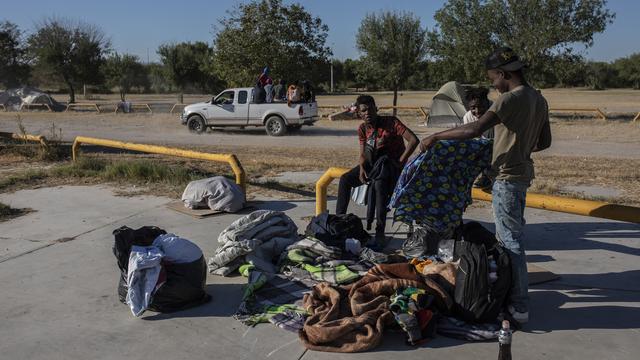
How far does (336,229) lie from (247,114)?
15.9 metres

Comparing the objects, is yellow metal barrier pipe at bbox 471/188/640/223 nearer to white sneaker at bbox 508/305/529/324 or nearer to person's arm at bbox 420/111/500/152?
white sneaker at bbox 508/305/529/324

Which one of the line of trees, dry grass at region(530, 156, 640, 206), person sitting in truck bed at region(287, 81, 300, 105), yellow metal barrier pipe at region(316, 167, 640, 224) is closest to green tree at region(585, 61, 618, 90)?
the line of trees

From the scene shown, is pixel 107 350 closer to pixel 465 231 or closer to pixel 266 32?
pixel 465 231

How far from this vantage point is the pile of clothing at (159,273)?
4.58 m

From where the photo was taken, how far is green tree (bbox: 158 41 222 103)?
52094mm

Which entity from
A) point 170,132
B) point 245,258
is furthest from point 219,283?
point 170,132

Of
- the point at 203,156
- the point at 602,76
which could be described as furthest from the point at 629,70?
the point at 203,156

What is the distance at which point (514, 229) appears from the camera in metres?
4.31

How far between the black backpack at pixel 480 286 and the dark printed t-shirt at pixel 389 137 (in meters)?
2.08

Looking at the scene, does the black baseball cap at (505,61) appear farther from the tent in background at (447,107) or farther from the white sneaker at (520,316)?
the tent in background at (447,107)

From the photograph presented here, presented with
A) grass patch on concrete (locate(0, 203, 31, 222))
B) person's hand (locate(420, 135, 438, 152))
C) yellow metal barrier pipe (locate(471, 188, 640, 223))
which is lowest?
grass patch on concrete (locate(0, 203, 31, 222))

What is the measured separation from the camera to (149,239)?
5070 mm

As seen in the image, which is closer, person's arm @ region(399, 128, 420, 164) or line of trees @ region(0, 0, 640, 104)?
person's arm @ region(399, 128, 420, 164)

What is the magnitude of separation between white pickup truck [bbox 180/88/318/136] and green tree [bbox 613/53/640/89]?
Result: 59.9m
